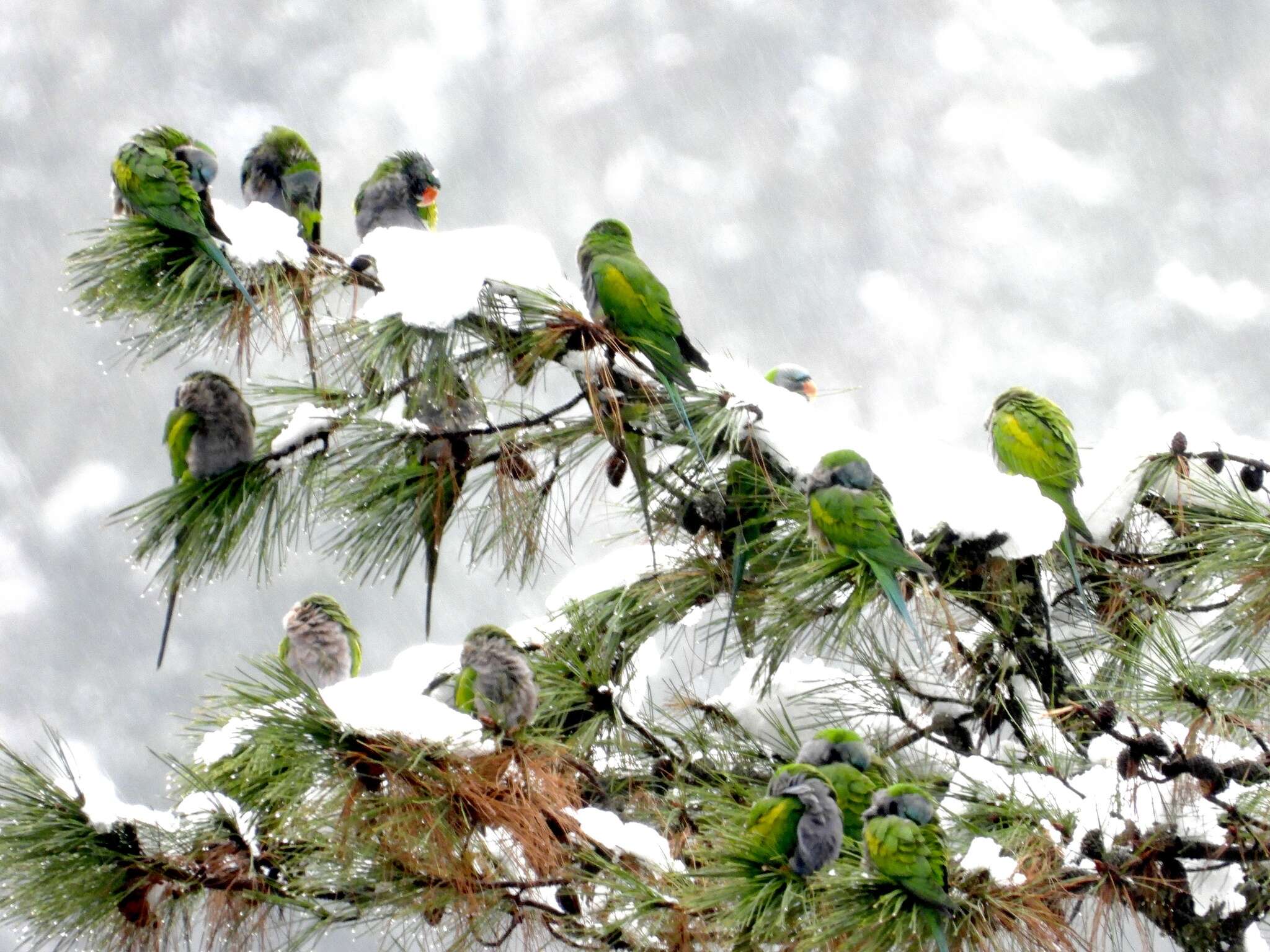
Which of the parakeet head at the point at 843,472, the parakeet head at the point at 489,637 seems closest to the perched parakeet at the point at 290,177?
the parakeet head at the point at 489,637

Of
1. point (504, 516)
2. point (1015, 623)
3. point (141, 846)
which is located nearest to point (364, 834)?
point (141, 846)

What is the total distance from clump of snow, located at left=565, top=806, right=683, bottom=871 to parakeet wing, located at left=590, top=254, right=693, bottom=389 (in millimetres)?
665

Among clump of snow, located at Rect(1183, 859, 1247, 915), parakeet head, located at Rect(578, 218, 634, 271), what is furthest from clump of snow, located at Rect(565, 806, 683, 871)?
parakeet head, located at Rect(578, 218, 634, 271)

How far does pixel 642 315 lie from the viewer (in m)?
1.99

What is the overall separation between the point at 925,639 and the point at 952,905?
0.78 meters

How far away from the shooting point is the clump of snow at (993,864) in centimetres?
137

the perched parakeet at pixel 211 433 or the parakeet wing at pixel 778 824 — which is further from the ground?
the perched parakeet at pixel 211 433

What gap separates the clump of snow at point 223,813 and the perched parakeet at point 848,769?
765 mm

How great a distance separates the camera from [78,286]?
2.02m

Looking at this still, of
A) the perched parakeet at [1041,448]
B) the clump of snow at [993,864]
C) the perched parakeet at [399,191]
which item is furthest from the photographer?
the perched parakeet at [399,191]

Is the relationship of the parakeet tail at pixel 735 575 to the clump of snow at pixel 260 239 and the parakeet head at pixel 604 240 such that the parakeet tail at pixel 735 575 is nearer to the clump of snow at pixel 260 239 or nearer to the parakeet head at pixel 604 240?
the parakeet head at pixel 604 240

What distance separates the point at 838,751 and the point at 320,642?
4.48 feet

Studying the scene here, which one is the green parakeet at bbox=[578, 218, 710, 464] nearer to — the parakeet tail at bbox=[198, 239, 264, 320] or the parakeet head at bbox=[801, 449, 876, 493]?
the parakeet head at bbox=[801, 449, 876, 493]

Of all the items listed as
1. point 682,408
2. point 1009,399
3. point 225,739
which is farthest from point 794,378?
point 225,739
